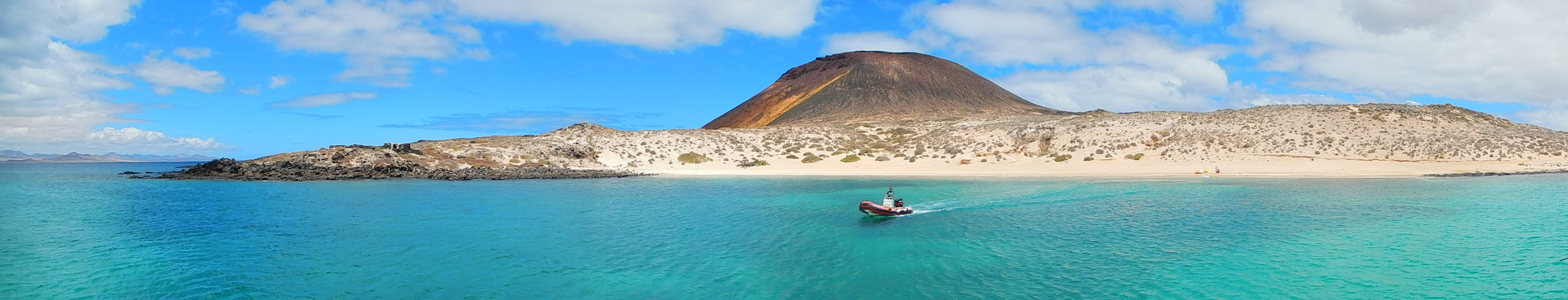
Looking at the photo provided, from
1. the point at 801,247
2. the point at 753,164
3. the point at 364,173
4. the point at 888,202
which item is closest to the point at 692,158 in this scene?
the point at 753,164

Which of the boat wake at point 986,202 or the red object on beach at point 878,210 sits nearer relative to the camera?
the red object on beach at point 878,210

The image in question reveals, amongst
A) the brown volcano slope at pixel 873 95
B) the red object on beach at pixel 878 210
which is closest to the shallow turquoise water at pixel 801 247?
the red object on beach at pixel 878 210

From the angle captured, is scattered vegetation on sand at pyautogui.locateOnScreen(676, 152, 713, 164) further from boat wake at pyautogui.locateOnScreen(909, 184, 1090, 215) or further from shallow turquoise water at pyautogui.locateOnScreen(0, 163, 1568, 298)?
boat wake at pyautogui.locateOnScreen(909, 184, 1090, 215)

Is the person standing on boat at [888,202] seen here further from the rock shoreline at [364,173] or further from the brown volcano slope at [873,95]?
the brown volcano slope at [873,95]

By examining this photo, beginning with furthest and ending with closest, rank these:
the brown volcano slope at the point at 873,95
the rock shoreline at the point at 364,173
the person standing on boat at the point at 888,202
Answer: the brown volcano slope at the point at 873,95
the rock shoreline at the point at 364,173
the person standing on boat at the point at 888,202

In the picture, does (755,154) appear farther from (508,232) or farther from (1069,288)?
(1069,288)

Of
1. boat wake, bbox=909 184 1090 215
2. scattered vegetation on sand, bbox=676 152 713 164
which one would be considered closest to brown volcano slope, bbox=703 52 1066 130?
scattered vegetation on sand, bbox=676 152 713 164

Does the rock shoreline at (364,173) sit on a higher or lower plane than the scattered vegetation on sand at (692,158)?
lower
